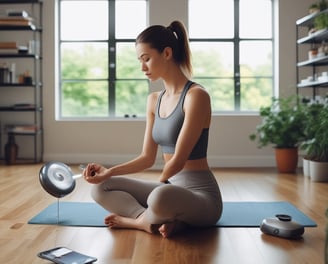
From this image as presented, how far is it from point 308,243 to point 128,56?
371cm

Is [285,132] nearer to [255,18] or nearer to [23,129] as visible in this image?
[255,18]

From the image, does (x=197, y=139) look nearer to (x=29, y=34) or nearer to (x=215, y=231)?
(x=215, y=231)

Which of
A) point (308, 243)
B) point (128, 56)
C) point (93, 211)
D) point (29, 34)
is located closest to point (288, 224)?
point (308, 243)

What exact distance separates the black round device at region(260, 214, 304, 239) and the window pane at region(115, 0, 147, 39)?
360 centimetres

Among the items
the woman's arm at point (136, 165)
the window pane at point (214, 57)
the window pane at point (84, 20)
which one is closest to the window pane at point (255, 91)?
the window pane at point (214, 57)

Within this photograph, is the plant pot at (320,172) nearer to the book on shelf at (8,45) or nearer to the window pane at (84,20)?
the window pane at (84,20)

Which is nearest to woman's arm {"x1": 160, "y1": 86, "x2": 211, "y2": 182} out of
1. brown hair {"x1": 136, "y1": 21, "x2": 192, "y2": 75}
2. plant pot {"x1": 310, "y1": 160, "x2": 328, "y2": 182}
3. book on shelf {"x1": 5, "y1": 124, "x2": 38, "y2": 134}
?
brown hair {"x1": 136, "y1": 21, "x2": 192, "y2": 75}

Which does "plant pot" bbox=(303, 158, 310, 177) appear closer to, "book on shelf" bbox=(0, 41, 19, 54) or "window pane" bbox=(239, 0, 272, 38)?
"window pane" bbox=(239, 0, 272, 38)

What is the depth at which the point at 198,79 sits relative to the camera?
5281 millimetres

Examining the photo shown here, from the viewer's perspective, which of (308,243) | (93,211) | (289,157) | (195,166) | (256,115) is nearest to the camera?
(308,243)

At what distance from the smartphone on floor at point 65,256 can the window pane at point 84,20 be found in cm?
385

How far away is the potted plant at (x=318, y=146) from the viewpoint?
145 inches

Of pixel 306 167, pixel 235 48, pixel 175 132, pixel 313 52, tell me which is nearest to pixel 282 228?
pixel 175 132

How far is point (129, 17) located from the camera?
17.3ft
